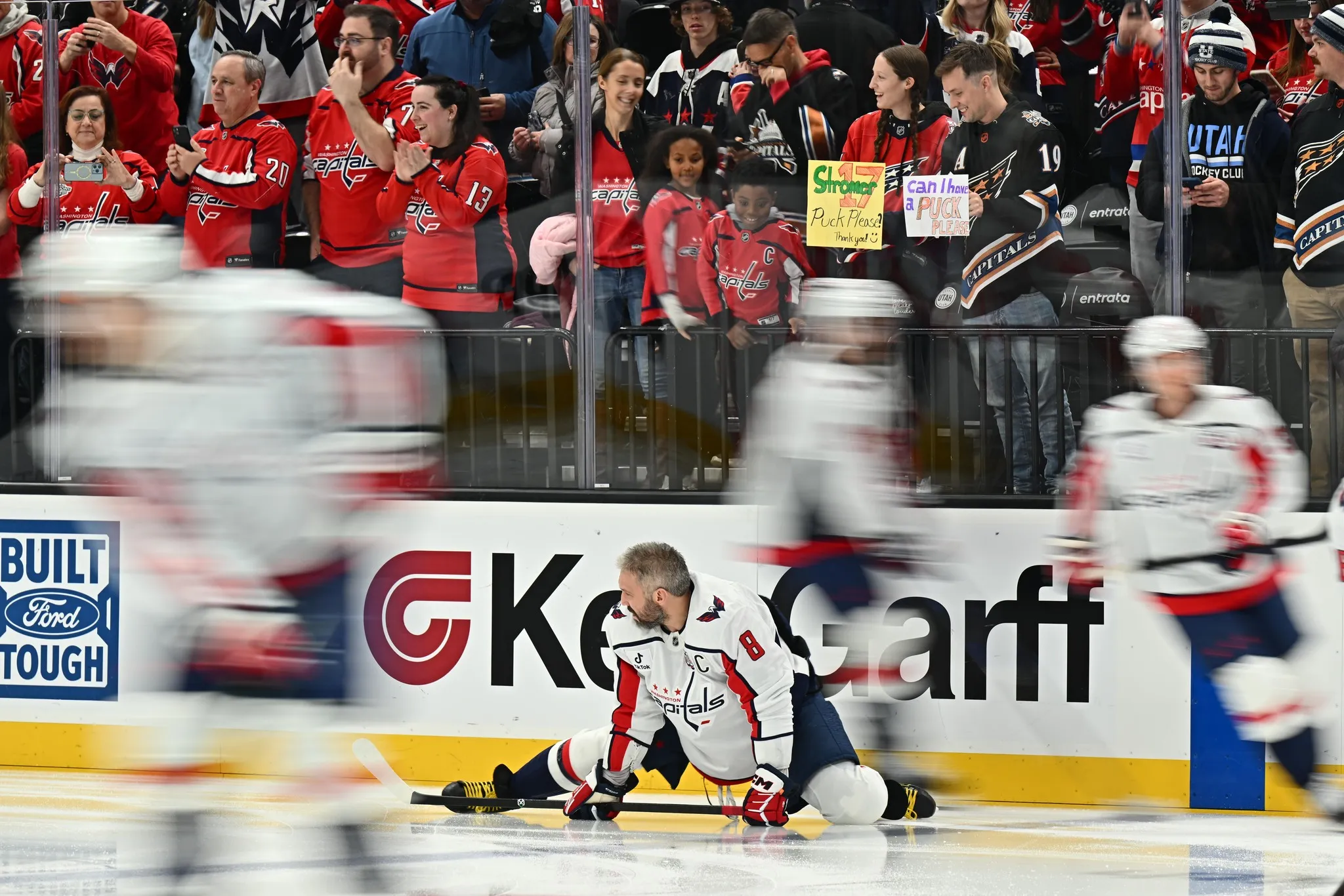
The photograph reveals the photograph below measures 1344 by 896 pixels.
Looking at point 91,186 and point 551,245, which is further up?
point 91,186

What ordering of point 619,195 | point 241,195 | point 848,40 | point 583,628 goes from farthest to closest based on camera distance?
point 241,195
point 583,628
point 619,195
point 848,40

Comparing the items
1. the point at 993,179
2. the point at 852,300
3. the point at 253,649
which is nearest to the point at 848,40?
the point at 993,179

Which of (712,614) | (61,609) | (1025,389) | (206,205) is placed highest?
(206,205)

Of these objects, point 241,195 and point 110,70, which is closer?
point 241,195

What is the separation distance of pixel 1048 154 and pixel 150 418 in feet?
10.1

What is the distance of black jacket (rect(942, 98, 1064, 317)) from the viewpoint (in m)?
5.72

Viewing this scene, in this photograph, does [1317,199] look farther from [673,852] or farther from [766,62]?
[673,852]

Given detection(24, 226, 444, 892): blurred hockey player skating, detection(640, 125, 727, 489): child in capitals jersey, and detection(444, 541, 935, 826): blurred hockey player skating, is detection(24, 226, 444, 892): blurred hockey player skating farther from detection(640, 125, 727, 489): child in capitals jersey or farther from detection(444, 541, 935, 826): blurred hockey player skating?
detection(640, 125, 727, 489): child in capitals jersey

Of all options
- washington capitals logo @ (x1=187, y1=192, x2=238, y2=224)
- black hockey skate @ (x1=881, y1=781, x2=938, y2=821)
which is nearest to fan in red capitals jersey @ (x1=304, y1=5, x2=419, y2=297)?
washington capitals logo @ (x1=187, y1=192, x2=238, y2=224)

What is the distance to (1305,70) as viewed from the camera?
18.5 ft

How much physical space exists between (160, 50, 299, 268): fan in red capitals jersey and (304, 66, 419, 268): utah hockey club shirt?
0.12 m

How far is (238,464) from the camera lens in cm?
403

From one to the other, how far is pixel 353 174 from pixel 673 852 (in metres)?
2.64

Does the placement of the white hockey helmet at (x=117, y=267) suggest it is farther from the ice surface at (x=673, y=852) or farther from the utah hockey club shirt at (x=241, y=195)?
the utah hockey club shirt at (x=241, y=195)
